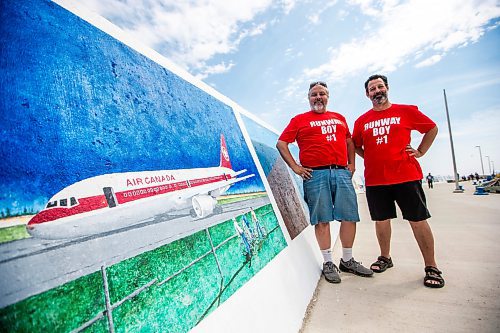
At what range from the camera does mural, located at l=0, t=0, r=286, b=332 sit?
0.69m

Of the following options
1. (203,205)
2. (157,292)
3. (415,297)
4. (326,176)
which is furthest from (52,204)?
(415,297)

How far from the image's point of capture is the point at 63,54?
97cm

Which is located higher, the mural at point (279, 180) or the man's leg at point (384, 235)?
the mural at point (279, 180)

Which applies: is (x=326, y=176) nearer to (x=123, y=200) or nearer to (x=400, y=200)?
(x=400, y=200)

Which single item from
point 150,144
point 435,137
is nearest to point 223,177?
point 150,144

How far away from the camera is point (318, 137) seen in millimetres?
2375

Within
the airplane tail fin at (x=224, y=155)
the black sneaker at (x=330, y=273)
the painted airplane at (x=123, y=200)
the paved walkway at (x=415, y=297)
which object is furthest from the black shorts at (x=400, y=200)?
the painted airplane at (x=123, y=200)

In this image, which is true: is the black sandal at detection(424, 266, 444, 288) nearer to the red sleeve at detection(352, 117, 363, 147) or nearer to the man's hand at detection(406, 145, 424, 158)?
the man's hand at detection(406, 145, 424, 158)

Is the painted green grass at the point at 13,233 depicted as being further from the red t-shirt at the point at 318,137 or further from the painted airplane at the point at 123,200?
the red t-shirt at the point at 318,137

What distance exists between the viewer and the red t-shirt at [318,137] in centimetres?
235

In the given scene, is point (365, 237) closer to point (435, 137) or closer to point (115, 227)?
point (435, 137)

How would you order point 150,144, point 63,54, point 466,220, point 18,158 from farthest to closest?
point 466,220 < point 150,144 < point 63,54 < point 18,158

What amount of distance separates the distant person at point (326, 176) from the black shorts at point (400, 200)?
0.88 feet

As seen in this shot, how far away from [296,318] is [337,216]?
3.37 feet
